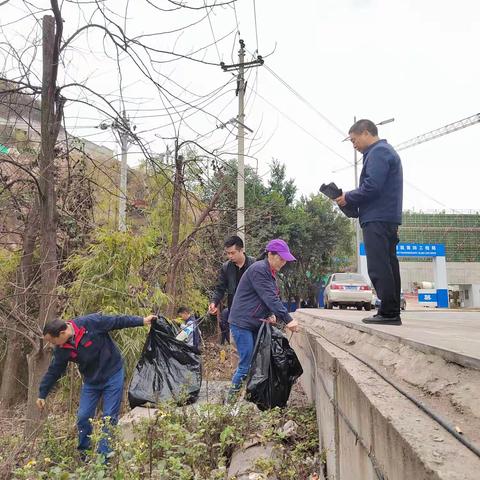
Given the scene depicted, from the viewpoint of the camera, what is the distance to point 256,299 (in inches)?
186

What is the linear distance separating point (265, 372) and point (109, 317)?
190 centimetres

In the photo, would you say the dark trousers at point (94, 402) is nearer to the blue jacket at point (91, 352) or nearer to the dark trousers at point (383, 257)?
the blue jacket at point (91, 352)

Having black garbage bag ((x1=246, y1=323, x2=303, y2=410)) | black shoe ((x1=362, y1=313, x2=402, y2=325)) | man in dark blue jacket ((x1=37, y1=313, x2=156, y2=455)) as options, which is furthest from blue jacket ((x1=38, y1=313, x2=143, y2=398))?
black shoe ((x1=362, y1=313, x2=402, y2=325))

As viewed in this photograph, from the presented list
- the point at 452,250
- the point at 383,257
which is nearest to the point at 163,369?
the point at 383,257

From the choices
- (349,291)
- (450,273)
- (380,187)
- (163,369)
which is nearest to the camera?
(380,187)

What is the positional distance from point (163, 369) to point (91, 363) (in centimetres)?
75

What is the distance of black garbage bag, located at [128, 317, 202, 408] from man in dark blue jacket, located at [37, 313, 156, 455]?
212 millimetres

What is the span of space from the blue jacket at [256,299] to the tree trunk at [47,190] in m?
2.01

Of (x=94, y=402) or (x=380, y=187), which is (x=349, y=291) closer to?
(x=94, y=402)

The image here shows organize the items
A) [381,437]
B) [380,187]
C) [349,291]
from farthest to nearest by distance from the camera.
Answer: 1. [349,291]
2. [380,187]
3. [381,437]

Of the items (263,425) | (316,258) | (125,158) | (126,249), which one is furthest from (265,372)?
(316,258)

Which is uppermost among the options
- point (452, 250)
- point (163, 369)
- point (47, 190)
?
point (452, 250)

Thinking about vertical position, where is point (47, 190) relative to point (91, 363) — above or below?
above

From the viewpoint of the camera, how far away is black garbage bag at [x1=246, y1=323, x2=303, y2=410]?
14.0ft
